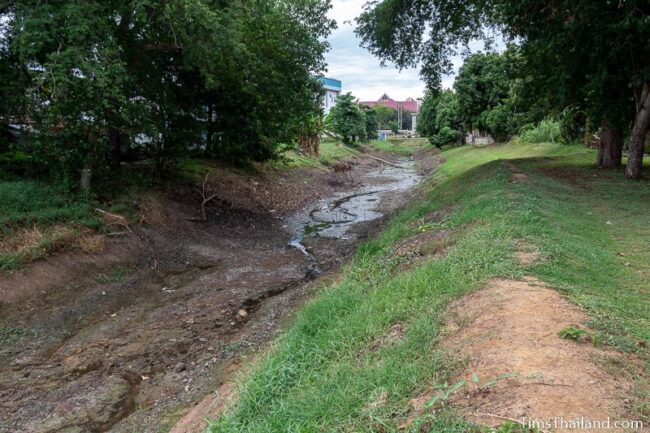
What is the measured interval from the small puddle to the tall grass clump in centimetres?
1009

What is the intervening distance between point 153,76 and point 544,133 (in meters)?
27.3

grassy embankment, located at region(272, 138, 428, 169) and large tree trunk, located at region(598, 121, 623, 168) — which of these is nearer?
large tree trunk, located at region(598, 121, 623, 168)

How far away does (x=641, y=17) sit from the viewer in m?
11.9

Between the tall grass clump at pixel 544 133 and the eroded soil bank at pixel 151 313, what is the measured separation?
805 inches

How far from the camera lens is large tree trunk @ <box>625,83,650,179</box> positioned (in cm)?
1405

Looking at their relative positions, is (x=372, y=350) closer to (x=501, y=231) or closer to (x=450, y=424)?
(x=450, y=424)

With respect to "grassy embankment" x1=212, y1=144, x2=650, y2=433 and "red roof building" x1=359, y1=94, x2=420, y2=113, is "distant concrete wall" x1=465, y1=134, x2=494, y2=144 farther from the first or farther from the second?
"red roof building" x1=359, y1=94, x2=420, y2=113

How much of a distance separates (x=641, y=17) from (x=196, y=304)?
1280 centimetres

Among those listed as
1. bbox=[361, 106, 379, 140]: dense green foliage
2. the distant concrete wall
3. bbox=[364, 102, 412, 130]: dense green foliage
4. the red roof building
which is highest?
the red roof building

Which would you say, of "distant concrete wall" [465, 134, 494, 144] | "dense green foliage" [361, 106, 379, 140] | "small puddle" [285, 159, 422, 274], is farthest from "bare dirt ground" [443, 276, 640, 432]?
"dense green foliage" [361, 106, 379, 140]

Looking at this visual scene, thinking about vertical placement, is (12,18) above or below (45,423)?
above

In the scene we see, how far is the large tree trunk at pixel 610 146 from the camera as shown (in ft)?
58.3

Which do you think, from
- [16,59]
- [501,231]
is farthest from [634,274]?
[16,59]

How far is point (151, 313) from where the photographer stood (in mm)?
8789
